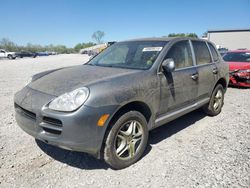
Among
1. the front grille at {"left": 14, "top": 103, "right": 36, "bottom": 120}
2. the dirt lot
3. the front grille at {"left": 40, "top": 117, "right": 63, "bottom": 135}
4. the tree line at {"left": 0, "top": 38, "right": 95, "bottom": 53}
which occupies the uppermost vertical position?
the tree line at {"left": 0, "top": 38, "right": 95, "bottom": 53}

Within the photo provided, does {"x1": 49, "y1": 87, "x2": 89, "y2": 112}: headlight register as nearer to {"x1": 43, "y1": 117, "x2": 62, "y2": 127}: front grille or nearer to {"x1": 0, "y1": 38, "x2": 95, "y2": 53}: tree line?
{"x1": 43, "y1": 117, "x2": 62, "y2": 127}: front grille

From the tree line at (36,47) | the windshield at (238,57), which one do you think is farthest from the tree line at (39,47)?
the windshield at (238,57)

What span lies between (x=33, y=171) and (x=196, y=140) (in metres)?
2.65

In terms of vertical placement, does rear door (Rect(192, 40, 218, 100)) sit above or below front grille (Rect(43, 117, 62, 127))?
above

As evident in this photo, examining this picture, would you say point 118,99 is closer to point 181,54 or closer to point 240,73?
point 181,54

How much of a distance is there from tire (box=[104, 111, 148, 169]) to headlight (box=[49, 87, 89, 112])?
21.3 inches

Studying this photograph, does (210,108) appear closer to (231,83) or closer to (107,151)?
(107,151)

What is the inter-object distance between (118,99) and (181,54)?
1.79m

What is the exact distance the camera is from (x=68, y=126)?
2.15 metres

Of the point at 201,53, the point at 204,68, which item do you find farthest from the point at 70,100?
the point at 201,53

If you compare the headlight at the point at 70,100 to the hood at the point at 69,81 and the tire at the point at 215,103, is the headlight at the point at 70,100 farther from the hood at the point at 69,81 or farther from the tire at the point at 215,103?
the tire at the point at 215,103

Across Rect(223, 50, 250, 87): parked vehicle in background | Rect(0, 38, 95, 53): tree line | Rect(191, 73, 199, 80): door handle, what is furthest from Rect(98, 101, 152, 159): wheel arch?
Rect(0, 38, 95, 53): tree line

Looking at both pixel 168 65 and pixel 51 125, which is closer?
pixel 51 125

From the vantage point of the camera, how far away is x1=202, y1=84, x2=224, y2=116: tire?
177 inches
